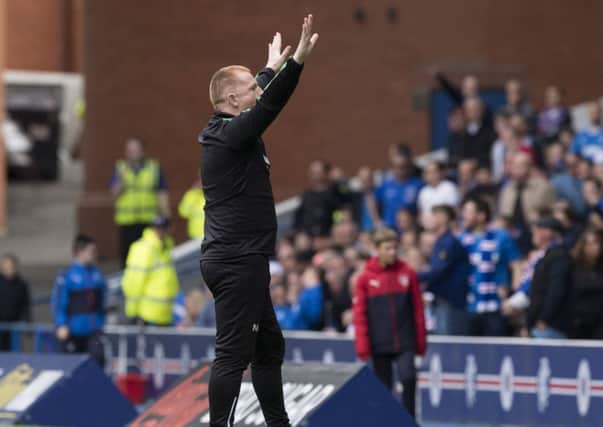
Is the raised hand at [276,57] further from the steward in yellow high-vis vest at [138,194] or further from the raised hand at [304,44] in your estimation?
the steward in yellow high-vis vest at [138,194]

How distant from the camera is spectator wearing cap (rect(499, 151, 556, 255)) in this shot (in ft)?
53.3

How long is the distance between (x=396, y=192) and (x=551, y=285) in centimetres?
549

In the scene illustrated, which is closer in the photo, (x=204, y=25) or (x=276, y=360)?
(x=276, y=360)

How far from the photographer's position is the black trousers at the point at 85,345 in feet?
55.2

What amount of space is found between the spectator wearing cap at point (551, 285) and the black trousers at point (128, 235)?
9.11m

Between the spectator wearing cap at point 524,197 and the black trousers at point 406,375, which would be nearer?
the black trousers at point 406,375

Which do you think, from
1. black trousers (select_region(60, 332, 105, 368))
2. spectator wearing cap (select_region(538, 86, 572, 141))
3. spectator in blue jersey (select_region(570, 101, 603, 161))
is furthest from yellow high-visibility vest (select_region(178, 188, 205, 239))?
spectator in blue jersey (select_region(570, 101, 603, 161))

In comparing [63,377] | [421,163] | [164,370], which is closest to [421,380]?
[164,370]

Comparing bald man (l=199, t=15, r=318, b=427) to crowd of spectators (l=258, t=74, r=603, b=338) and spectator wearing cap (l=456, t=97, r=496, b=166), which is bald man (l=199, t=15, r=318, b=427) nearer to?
crowd of spectators (l=258, t=74, r=603, b=338)

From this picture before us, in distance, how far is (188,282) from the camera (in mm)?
21891

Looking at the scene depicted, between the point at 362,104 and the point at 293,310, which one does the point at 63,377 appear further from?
the point at 362,104

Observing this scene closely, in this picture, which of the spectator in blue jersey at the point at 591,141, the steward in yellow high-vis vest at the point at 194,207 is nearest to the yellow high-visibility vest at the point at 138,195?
the steward in yellow high-vis vest at the point at 194,207

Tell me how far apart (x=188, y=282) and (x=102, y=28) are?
619 centimetres

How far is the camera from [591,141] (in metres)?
17.8
